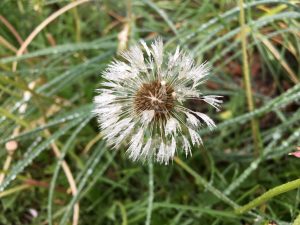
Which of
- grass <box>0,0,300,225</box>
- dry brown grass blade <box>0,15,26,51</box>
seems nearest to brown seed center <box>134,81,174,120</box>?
grass <box>0,0,300,225</box>

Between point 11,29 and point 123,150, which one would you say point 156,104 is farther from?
point 11,29

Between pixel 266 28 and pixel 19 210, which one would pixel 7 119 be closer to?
pixel 19 210

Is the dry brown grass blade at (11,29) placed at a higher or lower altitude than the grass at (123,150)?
higher

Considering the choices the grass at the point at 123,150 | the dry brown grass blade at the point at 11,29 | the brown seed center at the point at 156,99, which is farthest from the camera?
the dry brown grass blade at the point at 11,29

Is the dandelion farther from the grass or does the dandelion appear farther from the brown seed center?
the grass

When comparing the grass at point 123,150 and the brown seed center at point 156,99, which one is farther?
the grass at point 123,150

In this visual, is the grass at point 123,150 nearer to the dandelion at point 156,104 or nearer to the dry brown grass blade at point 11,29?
the dry brown grass blade at point 11,29

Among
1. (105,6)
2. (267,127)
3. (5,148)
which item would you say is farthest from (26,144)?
(267,127)

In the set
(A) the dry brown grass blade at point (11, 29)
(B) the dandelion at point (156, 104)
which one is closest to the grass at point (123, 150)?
(A) the dry brown grass blade at point (11, 29)

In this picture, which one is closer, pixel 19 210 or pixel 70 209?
pixel 70 209
